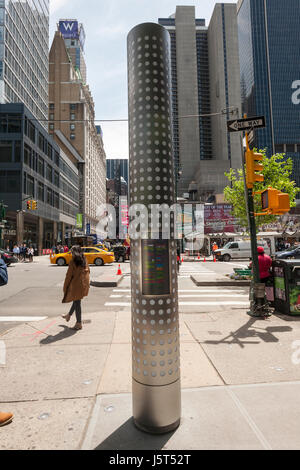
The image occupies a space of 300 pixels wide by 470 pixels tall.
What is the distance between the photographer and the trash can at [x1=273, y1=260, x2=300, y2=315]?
6.54 metres

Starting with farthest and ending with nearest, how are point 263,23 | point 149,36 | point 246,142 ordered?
point 263,23
point 246,142
point 149,36

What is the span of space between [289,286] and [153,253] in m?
5.43

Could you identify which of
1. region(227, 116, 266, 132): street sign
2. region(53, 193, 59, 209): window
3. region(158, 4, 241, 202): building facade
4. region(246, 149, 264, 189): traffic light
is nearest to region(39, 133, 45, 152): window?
region(53, 193, 59, 209): window

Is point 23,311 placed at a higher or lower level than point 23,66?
lower

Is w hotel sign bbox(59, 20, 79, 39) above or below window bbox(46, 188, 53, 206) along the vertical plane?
above

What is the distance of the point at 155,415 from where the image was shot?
2.33 metres

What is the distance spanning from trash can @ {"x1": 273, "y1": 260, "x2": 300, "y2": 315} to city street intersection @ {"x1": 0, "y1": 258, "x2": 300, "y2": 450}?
1.63ft

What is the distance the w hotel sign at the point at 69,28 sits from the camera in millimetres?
131500

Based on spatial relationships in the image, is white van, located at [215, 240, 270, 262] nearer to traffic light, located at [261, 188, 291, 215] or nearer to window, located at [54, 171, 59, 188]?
traffic light, located at [261, 188, 291, 215]

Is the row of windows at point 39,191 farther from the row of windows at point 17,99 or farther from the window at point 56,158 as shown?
the row of windows at point 17,99

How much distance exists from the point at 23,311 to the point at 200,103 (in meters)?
176
